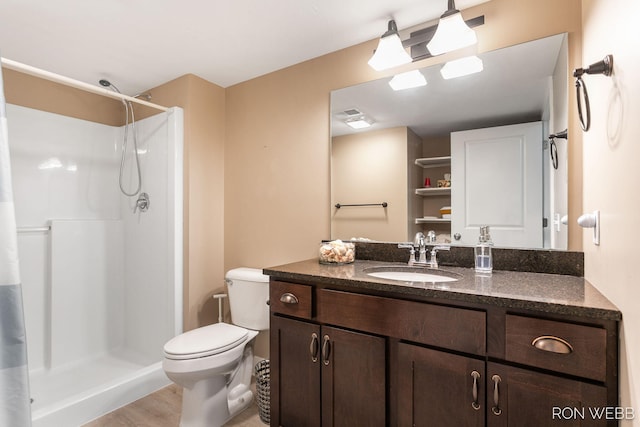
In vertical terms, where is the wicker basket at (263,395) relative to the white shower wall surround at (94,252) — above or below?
below

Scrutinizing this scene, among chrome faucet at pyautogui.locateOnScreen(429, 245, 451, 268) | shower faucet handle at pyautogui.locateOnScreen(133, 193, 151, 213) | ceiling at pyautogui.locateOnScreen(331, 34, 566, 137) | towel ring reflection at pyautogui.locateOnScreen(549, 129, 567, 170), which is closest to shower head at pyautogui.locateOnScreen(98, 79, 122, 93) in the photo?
shower faucet handle at pyautogui.locateOnScreen(133, 193, 151, 213)

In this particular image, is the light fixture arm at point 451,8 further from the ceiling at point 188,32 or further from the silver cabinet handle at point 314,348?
the silver cabinet handle at point 314,348

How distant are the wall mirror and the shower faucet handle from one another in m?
1.57

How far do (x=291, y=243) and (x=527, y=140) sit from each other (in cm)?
151

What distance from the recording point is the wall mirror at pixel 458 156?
150cm

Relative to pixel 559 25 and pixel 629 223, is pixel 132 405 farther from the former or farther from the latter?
pixel 559 25

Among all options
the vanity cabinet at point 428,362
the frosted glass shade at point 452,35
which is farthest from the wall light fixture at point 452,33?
the vanity cabinet at point 428,362

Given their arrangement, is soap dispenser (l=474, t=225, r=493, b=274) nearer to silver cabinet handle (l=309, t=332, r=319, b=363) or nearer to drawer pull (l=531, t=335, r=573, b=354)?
drawer pull (l=531, t=335, r=573, b=354)

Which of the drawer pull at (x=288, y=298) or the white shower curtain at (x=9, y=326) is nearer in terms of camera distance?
the white shower curtain at (x=9, y=326)

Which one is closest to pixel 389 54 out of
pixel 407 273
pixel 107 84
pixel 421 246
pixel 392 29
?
pixel 392 29

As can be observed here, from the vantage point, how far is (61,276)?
2469 millimetres

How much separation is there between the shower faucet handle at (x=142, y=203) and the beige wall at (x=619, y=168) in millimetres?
2768

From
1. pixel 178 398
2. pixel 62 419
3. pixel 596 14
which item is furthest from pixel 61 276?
pixel 596 14

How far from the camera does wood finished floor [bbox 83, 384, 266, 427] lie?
1.86m
